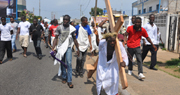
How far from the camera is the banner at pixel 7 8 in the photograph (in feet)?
122

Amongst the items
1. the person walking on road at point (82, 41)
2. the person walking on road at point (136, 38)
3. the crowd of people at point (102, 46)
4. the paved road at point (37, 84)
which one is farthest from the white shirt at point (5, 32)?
the person walking on road at point (136, 38)

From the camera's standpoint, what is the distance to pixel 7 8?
39.3 metres

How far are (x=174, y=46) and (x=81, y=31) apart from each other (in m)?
8.49

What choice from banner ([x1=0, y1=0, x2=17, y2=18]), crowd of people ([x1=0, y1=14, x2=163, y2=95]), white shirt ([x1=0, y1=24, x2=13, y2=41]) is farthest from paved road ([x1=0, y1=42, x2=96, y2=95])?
banner ([x1=0, y1=0, x2=17, y2=18])

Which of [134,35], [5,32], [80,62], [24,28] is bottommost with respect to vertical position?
[80,62]

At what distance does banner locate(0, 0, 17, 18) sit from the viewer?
122 feet

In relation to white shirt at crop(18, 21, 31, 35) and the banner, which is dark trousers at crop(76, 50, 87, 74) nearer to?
white shirt at crop(18, 21, 31, 35)

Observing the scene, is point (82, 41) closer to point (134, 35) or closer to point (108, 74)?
point (134, 35)

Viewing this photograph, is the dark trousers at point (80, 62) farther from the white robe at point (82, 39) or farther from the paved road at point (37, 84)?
the paved road at point (37, 84)

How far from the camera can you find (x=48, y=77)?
5758 millimetres

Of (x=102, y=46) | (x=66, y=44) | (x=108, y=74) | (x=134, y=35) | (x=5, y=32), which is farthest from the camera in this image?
(x=5, y=32)

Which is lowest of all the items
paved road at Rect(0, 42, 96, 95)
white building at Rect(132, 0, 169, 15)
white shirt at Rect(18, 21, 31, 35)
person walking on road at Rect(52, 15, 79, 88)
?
paved road at Rect(0, 42, 96, 95)

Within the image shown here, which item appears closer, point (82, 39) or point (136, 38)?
point (136, 38)

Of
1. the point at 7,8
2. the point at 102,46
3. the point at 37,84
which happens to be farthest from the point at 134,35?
the point at 7,8
